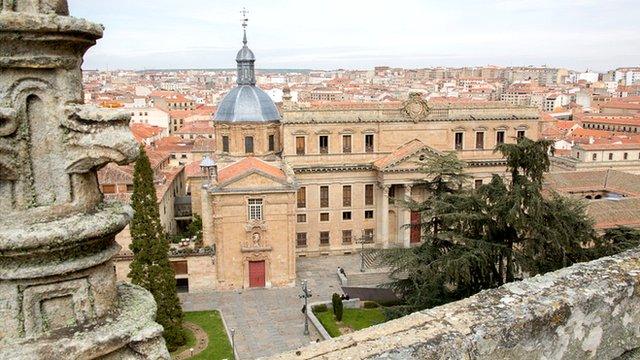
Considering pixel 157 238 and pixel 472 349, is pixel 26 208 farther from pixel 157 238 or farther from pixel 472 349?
pixel 157 238

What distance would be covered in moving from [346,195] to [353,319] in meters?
12.2

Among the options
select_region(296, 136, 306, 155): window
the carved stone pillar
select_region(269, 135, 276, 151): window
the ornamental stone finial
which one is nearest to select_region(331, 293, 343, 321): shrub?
select_region(296, 136, 306, 155): window

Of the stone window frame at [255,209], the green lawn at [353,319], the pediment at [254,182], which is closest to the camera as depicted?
the green lawn at [353,319]

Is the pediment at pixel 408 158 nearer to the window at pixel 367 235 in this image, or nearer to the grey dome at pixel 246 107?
the window at pixel 367 235

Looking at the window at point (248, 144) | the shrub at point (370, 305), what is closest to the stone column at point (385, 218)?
the shrub at point (370, 305)

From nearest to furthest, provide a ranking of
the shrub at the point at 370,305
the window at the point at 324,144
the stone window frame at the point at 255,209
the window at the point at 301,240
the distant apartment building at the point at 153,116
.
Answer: the shrub at the point at 370,305
the stone window frame at the point at 255,209
the window at the point at 324,144
the window at the point at 301,240
the distant apartment building at the point at 153,116

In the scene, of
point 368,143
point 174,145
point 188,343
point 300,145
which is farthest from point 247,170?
point 174,145

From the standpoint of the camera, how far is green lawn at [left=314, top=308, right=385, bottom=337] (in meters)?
26.4

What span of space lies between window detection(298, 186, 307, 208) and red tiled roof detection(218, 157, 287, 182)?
15.1ft

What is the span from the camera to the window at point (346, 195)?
3812 cm

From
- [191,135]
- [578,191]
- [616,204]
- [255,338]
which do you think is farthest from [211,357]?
[191,135]

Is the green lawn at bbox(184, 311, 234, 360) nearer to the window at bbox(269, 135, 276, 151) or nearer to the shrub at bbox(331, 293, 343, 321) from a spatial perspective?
the shrub at bbox(331, 293, 343, 321)

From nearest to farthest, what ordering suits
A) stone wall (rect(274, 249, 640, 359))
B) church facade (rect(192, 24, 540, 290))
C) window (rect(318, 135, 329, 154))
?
stone wall (rect(274, 249, 640, 359))
church facade (rect(192, 24, 540, 290))
window (rect(318, 135, 329, 154))

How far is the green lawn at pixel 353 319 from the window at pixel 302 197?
10.5 metres
